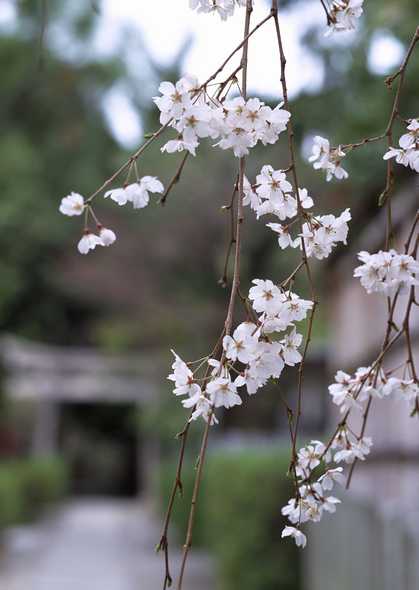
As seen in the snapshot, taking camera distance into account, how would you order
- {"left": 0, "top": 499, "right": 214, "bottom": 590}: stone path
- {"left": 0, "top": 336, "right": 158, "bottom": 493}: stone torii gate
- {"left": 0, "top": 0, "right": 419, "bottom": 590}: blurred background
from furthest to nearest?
1. {"left": 0, "top": 336, "right": 158, "bottom": 493}: stone torii gate
2. {"left": 0, "top": 499, "right": 214, "bottom": 590}: stone path
3. {"left": 0, "top": 0, "right": 419, "bottom": 590}: blurred background

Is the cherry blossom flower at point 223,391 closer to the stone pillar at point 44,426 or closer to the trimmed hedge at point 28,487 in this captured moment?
the trimmed hedge at point 28,487

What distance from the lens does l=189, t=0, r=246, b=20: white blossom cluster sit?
2.77 ft

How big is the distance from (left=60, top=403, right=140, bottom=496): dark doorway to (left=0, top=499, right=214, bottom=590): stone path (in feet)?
12.8

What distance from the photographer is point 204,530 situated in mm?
7770

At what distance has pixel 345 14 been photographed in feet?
2.78

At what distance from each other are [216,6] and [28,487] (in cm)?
1054

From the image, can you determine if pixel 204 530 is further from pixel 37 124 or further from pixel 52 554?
pixel 37 124

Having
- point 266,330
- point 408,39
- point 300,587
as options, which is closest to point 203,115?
point 266,330

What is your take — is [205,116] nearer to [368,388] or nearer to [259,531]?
[368,388]

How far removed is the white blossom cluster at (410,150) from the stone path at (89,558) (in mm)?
5648

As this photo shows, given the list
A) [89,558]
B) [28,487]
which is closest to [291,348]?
[89,558]

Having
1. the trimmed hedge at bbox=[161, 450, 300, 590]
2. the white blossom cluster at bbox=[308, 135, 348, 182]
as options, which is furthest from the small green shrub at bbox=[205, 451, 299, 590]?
the white blossom cluster at bbox=[308, 135, 348, 182]

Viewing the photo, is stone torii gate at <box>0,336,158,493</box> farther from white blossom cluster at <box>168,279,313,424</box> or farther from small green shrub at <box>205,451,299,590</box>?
white blossom cluster at <box>168,279,313,424</box>

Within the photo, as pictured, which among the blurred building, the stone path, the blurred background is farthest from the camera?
the stone path
